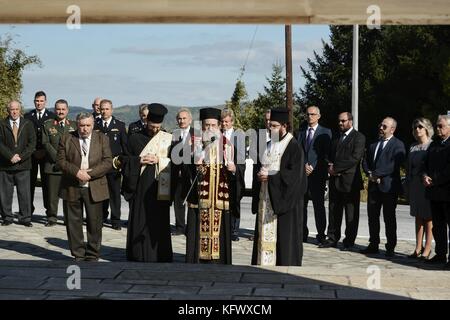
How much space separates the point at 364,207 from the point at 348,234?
713 cm

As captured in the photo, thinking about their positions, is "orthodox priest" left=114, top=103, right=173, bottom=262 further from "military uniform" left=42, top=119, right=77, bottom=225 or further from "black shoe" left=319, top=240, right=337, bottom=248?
"military uniform" left=42, top=119, right=77, bottom=225

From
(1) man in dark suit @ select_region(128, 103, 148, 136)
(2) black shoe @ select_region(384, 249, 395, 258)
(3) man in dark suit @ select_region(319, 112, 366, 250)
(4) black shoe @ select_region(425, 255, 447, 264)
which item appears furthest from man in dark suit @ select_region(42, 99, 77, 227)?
(4) black shoe @ select_region(425, 255, 447, 264)

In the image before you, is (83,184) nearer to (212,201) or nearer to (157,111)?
(157,111)

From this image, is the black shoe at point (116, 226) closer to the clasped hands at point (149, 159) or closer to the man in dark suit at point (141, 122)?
the man in dark suit at point (141, 122)

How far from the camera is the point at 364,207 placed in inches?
727

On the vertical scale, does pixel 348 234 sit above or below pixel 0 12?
below

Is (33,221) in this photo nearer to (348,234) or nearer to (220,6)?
(348,234)

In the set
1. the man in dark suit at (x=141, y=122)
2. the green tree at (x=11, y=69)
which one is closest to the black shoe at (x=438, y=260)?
Answer: the man in dark suit at (x=141, y=122)

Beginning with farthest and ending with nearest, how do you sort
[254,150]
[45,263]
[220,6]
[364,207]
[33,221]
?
[364,207] < [33,221] < [254,150] < [45,263] < [220,6]

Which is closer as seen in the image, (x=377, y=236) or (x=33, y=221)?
(x=377, y=236)

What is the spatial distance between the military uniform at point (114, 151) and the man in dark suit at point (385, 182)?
3.98 metres

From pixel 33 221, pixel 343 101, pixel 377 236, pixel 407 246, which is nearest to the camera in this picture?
pixel 377 236

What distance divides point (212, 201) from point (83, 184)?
161cm

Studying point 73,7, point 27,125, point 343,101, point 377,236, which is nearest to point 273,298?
point 73,7
